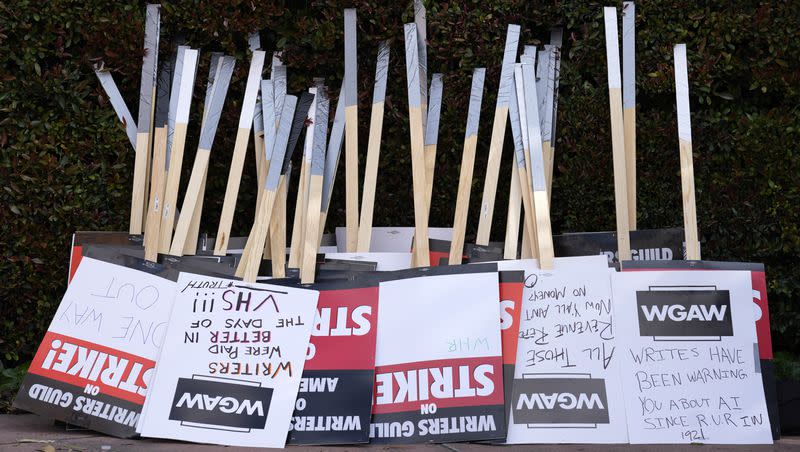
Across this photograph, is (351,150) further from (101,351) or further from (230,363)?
(101,351)

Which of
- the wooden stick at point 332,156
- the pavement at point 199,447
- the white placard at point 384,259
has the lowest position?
the pavement at point 199,447

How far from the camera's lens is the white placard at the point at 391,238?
448 centimetres

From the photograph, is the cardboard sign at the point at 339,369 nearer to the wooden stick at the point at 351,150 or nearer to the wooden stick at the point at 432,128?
the wooden stick at the point at 351,150

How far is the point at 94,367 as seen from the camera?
377 cm

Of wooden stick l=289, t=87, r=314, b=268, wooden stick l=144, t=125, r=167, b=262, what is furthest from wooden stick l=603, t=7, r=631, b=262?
wooden stick l=144, t=125, r=167, b=262

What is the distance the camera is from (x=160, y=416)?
3.64 meters

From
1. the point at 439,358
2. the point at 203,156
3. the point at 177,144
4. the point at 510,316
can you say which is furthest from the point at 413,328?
the point at 177,144

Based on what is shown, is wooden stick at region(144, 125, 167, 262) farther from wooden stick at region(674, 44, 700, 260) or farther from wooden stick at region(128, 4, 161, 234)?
wooden stick at region(674, 44, 700, 260)

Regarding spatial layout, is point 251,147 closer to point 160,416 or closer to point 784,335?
point 160,416

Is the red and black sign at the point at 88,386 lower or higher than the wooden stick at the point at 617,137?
lower

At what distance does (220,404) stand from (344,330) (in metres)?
0.59

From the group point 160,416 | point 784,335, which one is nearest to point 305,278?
point 160,416

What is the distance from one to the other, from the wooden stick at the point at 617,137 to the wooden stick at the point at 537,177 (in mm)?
335

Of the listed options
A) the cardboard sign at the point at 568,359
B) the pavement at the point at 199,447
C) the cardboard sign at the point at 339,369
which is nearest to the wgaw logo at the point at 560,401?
the cardboard sign at the point at 568,359
